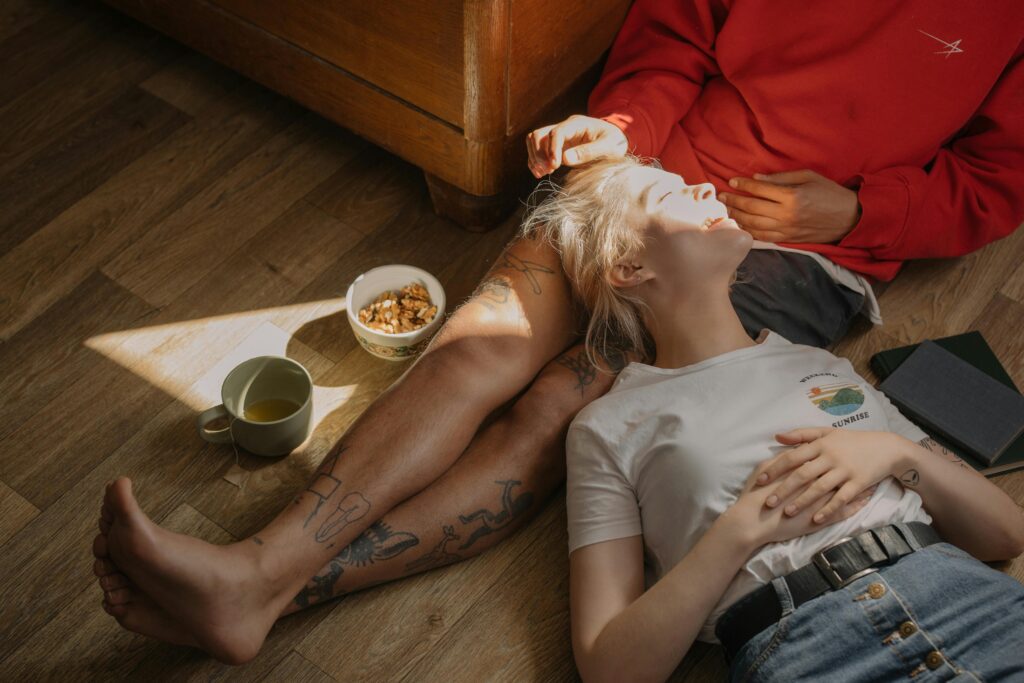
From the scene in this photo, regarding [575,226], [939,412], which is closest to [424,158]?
[575,226]

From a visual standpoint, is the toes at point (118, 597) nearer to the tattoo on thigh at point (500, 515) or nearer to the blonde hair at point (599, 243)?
the tattoo on thigh at point (500, 515)

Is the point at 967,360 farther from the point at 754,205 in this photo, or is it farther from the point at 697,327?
the point at 697,327

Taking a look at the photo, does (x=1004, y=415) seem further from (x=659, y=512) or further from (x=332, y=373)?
(x=332, y=373)

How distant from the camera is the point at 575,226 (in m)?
1.49

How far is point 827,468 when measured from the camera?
4.06ft

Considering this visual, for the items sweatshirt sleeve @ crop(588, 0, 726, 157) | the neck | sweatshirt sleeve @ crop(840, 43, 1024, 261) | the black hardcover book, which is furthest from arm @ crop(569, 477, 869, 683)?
sweatshirt sleeve @ crop(588, 0, 726, 157)

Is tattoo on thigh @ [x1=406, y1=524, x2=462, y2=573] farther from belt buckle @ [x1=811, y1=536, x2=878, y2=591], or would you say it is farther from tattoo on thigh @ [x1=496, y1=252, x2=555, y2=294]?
belt buckle @ [x1=811, y1=536, x2=878, y2=591]

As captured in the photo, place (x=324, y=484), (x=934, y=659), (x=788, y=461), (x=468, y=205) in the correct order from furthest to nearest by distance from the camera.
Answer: (x=468, y=205), (x=324, y=484), (x=788, y=461), (x=934, y=659)

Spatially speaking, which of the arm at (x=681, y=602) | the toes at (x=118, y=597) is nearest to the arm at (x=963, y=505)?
the arm at (x=681, y=602)

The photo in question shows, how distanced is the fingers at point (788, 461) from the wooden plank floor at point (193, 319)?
12.7 inches

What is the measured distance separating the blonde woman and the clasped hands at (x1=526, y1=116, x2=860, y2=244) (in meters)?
0.07

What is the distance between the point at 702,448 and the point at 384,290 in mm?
694

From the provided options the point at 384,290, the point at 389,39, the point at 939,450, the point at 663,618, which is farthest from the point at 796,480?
the point at 389,39

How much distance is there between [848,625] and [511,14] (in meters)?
1.06
